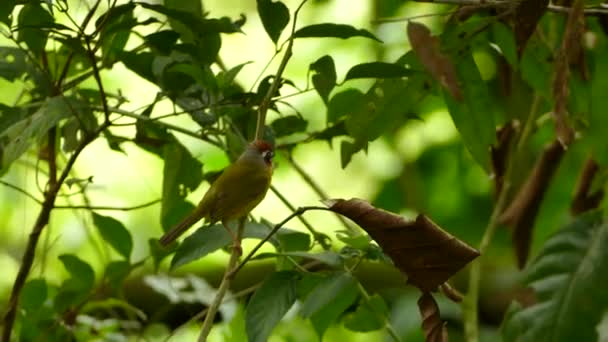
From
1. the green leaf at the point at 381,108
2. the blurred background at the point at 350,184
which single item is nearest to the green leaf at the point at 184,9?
the green leaf at the point at 381,108

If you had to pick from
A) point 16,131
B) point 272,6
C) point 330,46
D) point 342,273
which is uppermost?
point 272,6

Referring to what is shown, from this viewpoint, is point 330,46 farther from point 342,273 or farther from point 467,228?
point 342,273

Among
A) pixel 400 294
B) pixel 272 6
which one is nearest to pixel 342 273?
pixel 272 6

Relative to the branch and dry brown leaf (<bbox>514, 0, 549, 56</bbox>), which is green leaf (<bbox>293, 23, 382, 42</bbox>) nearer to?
dry brown leaf (<bbox>514, 0, 549, 56</bbox>)

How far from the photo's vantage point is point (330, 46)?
4.02m

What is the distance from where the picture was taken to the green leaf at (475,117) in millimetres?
1624

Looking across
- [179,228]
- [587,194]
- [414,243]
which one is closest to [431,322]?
[414,243]

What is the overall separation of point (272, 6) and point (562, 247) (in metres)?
0.73

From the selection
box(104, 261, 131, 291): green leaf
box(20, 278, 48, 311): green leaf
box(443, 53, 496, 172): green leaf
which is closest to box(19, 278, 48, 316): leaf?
box(20, 278, 48, 311): green leaf

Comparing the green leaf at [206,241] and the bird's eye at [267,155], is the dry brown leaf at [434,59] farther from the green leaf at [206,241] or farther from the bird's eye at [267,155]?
the bird's eye at [267,155]

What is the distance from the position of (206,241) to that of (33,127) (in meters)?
0.27

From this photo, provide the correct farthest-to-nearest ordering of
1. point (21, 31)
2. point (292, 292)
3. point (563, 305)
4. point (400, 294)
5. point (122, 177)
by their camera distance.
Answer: point (122, 177), point (400, 294), point (563, 305), point (21, 31), point (292, 292)

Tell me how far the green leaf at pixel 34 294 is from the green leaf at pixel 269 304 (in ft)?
1.85

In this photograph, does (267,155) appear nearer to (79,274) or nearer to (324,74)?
(324,74)
